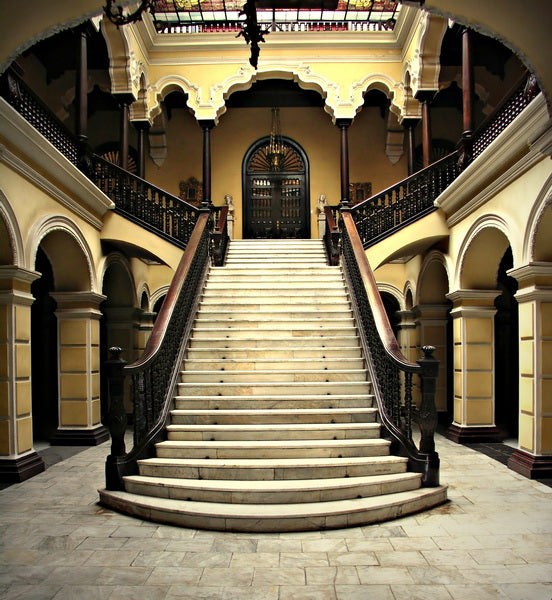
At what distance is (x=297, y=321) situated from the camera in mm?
8641

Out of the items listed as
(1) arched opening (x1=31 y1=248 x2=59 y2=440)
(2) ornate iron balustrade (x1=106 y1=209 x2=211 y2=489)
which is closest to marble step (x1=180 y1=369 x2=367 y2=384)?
(2) ornate iron balustrade (x1=106 y1=209 x2=211 y2=489)

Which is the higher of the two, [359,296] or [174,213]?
[174,213]

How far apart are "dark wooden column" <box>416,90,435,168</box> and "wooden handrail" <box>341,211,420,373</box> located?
120 inches

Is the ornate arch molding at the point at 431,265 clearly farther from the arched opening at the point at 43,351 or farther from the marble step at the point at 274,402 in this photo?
the arched opening at the point at 43,351

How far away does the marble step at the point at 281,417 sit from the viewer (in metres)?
6.54

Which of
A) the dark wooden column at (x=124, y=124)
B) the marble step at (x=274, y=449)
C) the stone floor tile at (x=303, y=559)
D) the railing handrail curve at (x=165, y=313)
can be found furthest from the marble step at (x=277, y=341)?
the dark wooden column at (x=124, y=124)

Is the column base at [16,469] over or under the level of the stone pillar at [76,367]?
under

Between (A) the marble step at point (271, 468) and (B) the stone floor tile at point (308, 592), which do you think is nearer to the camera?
(B) the stone floor tile at point (308, 592)

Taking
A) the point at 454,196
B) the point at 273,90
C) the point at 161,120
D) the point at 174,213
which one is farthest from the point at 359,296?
the point at 161,120

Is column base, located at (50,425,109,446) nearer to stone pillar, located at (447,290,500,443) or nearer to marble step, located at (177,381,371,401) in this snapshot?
marble step, located at (177,381,371,401)

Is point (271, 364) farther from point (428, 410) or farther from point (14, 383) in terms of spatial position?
point (14, 383)

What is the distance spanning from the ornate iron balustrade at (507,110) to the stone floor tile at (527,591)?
5.12 m

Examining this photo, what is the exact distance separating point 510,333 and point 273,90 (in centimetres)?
806

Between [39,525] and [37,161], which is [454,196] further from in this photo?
[39,525]
